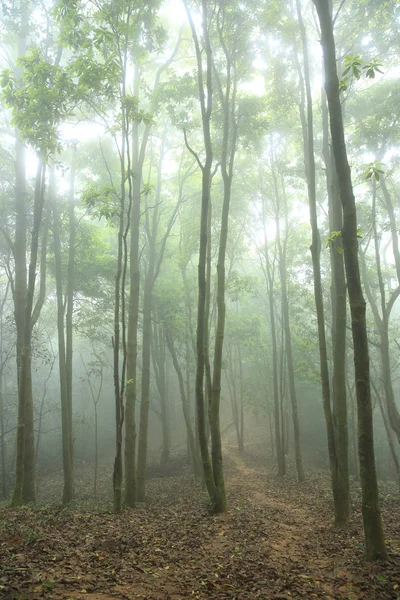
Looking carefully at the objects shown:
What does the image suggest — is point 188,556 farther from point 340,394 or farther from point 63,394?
point 63,394

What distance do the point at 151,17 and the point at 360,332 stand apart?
334 inches

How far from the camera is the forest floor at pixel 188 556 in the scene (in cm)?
388

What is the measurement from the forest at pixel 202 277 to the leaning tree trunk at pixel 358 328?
2cm

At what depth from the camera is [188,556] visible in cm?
505

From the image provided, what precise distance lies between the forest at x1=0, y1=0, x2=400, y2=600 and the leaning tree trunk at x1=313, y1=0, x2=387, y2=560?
0.02 metres

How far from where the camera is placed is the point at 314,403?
24.8 m

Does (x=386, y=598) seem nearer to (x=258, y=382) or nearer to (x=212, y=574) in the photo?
(x=212, y=574)

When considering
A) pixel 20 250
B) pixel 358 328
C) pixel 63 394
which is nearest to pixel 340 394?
pixel 358 328

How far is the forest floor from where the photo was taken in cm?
388

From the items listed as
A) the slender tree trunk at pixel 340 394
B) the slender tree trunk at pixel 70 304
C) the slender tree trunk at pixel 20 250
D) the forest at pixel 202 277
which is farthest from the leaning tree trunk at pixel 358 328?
the slender tree trunk at pixel 70 304

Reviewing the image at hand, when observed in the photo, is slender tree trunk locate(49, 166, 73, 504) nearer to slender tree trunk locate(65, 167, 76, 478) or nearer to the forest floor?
slender tree trunk locate(65, 167, 76, 478)

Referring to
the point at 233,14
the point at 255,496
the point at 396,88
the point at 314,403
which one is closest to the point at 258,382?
the point at 314,403

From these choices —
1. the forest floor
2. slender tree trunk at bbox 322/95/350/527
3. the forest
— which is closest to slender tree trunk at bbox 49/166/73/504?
the forest

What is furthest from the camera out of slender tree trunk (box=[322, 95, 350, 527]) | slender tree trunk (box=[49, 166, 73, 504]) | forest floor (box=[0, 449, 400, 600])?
slender tree trunk (box=[49, 166, 73, 504])
